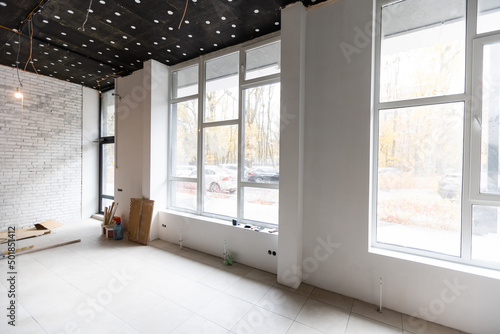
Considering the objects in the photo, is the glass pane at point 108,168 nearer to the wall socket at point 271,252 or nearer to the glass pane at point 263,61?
the glass pane at point 263,61

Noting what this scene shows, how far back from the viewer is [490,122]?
2.23 m

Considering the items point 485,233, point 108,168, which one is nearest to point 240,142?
point 485,233

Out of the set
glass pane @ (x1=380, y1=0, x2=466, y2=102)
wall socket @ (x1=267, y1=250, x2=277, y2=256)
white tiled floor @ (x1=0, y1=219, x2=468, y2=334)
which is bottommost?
white tiled floor @ (x1=0, y1=219, x2=468, y2=334)

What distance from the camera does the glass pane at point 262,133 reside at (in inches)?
140

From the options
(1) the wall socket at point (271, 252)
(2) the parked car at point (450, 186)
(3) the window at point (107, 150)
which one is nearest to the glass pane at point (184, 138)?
(1) the wall socket at point (271, 252)

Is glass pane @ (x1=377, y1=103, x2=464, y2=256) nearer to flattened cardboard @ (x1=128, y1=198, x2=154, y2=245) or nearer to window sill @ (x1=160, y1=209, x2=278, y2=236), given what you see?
window sill @ (x1=160, y1=209, x2=278, y2=236)

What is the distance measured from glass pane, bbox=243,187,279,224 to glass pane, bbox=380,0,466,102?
6.74 ft

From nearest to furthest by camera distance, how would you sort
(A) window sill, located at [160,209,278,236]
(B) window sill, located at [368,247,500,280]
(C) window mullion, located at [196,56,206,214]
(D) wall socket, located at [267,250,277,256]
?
(B) window sill, located at [368,247,500,280]
(D) wall socket, located at [267,250,277,256]
(A) window sill, located at [160,209,278,236]
(C) window mullion, located at [196,56,206,214]

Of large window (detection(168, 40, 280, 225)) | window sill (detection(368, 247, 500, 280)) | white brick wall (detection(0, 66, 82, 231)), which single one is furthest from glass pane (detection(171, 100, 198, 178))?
window sill (detection(368, 247, 500, 280))

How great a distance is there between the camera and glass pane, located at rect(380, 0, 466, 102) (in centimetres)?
241

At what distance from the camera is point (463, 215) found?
234cm

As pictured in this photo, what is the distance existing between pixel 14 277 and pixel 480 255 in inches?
227

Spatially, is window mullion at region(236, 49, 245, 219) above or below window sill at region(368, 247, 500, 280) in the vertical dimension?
above

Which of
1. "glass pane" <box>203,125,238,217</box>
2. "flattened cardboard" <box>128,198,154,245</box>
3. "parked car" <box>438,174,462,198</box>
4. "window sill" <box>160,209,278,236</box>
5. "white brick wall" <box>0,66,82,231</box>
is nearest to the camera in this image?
"parked car" <box>438,174,462,198</box>
